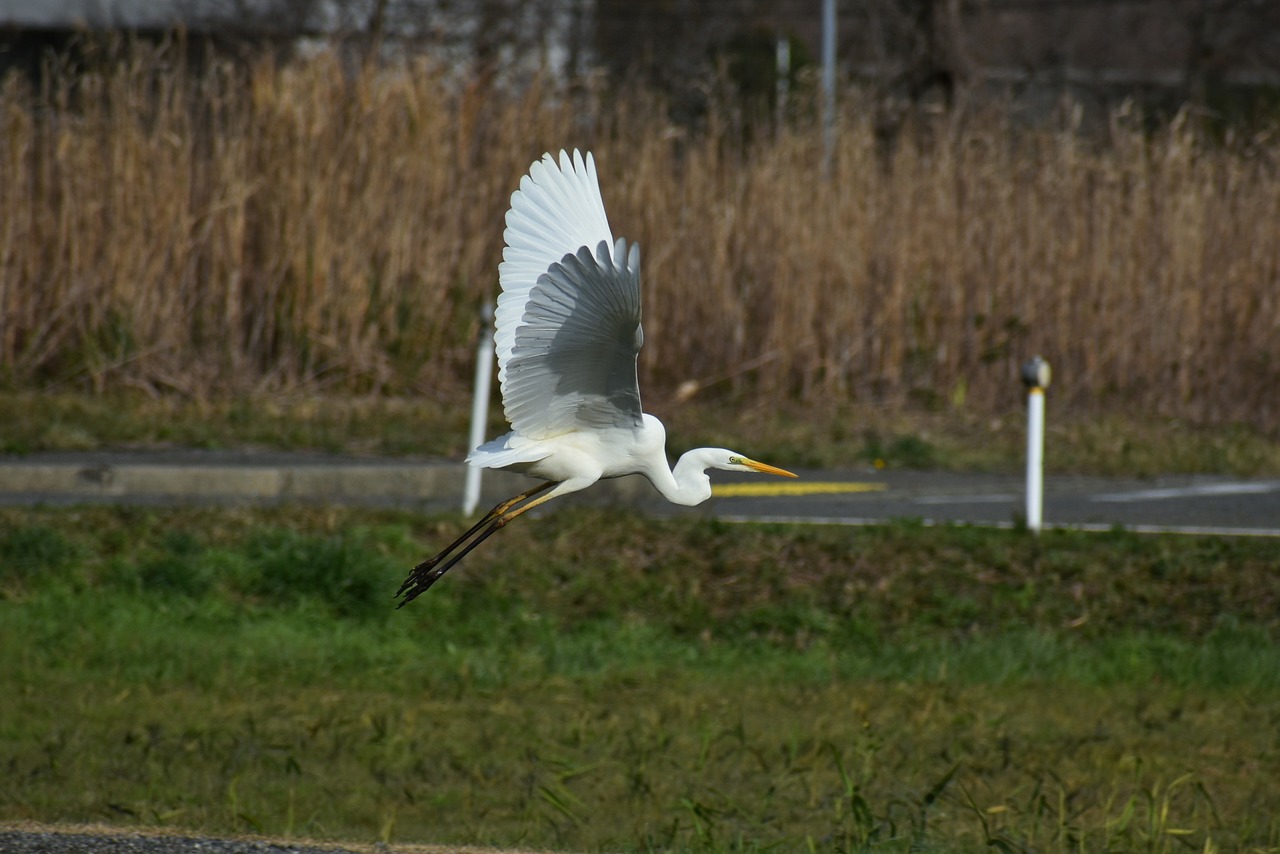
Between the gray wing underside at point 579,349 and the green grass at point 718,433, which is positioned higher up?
the gray wing underside at point 579,349

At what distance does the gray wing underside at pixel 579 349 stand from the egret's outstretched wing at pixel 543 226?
7 centimetres

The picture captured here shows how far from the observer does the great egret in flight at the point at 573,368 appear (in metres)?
3.07

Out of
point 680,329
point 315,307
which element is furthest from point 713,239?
point 315,307

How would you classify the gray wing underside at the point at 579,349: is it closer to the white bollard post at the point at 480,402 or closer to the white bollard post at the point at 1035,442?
the white bollard post at the point at 480,402

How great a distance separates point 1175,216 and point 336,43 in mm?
5973

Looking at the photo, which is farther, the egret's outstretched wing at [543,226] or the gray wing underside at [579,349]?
the egret's outstretched wing at [543,226]

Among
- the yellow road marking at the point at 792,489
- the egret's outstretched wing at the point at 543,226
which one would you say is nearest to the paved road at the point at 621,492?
the yellow road marking at the point at 792,489

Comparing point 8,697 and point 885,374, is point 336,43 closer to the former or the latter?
point 885,374

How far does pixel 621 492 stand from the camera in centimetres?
898

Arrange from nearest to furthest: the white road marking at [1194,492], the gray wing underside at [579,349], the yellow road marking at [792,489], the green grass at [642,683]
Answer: the gray wing underside at [579,349], the green grass at [642,683], the yellow road marking at [792,489], the white road marking at [1194,492]

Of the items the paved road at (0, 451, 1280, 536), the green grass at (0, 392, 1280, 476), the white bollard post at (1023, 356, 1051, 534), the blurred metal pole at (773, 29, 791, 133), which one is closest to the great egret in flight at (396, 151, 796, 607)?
the white bollard post at (1023, 356, 1051, 534)

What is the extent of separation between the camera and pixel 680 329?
456 inches

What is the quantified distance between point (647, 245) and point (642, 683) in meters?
5.60

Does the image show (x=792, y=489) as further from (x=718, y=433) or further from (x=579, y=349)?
(x=579, y=349)
